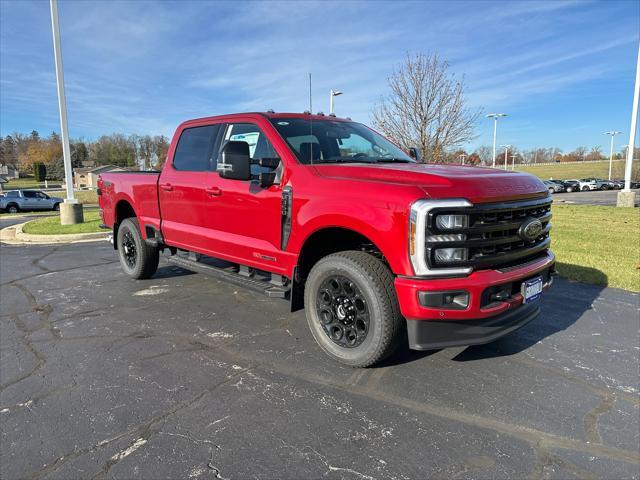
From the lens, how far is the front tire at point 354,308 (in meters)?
3.05

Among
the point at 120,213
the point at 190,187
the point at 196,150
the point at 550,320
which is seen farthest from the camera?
the point at 120,213

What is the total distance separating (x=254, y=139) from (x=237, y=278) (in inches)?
55.8

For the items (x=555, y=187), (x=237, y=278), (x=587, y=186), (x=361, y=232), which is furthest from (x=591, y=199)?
(x=361, y=232)

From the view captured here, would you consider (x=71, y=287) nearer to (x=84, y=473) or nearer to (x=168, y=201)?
(x=168, y=201)

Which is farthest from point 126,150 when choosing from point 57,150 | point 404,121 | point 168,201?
point 168,201

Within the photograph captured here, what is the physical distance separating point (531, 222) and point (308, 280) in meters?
1.80

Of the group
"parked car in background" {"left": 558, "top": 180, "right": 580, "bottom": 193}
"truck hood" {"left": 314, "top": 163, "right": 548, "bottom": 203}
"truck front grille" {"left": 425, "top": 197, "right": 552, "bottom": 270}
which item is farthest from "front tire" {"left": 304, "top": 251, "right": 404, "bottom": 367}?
"parked car in background" {"left": 558, "top": 180, "right": 580, "bottom": 193}

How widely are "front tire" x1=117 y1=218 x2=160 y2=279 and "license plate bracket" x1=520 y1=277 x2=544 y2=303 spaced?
472 centimetres

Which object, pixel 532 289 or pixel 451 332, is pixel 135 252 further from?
pixel 532 289

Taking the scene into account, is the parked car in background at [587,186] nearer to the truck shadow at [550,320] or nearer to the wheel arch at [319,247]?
the truck shadow at [550,320]

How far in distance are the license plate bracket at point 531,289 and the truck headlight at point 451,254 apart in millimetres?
652

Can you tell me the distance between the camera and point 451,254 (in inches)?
111

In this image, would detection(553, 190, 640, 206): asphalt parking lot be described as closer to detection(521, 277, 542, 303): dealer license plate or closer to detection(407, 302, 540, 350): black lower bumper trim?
detection(521, 277, 542, 303): dealer license plate

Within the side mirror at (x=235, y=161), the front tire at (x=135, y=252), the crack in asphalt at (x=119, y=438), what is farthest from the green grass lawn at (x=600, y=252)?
the front tire at (x=135, y=252)
